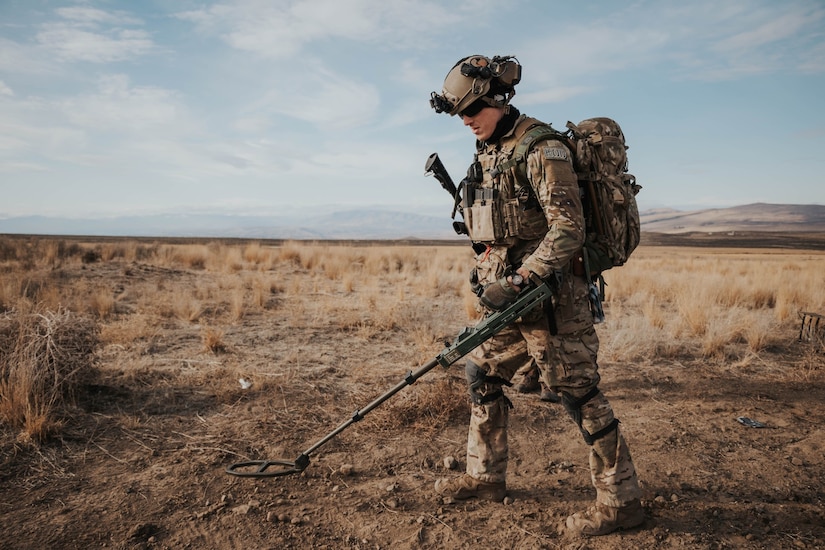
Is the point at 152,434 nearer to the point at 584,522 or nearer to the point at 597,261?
the point at 584,522

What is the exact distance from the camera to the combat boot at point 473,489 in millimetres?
2898

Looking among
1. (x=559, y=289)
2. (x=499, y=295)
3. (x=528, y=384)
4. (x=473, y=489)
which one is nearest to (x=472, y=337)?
(x=499, y=295)

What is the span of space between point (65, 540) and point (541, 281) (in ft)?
9.40

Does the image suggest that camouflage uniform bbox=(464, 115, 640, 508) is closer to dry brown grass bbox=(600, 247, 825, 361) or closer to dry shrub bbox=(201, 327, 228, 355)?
dry brown grass bbox=(600, 247, 825, 361)

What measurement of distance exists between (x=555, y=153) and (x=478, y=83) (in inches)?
23.7

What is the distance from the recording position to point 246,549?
248 centimetres

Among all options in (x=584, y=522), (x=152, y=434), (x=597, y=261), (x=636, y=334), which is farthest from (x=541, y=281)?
(x=636, y=334)

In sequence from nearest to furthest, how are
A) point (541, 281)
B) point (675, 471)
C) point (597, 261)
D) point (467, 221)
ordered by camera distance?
1. point (541, 281)
2. point (597, 261)
3. point (467, 221)
4. point (675, 471)

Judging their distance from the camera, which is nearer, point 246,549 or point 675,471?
point 246,549

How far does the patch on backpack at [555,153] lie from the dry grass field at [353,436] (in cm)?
198

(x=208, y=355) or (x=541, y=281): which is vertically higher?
(x=541, y=281)

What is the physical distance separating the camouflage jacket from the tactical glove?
A: 15 centimetres

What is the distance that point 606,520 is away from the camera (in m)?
2.50

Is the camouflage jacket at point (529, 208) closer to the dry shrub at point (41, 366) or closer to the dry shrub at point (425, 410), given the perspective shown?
the dry shrub at point (425, 410)
